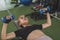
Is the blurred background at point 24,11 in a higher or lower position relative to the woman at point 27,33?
lower

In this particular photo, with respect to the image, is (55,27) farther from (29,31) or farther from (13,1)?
(13,1)

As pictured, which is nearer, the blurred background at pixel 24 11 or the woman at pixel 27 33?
the woman at pixel 27 33

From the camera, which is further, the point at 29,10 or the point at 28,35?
the point at 29,10

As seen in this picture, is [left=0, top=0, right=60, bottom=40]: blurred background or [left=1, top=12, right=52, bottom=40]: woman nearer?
[left=1, top=12, right=52, bottom=40]: woman

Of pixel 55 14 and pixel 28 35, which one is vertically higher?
pixel 28 35

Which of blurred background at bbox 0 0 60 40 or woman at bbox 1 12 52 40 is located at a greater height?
woman at bbox 1 12 52 40

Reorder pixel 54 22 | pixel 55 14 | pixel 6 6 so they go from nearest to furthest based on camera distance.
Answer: pixel 54 22
pixel 55 14
pixel 6 6

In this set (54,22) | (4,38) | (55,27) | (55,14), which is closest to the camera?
(4,38)

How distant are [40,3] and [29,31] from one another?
3.11m

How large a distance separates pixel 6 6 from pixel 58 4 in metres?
1.64

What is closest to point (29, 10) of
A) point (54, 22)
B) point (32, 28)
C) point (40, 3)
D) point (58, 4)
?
point (40, 3)

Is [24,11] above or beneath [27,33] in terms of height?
beneath

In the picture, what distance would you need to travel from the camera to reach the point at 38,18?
161 inches

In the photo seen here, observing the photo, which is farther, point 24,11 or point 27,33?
point 24,11
